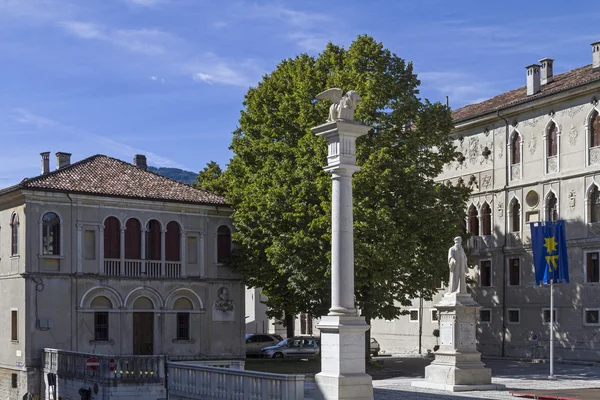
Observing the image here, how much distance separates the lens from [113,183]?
3950cm

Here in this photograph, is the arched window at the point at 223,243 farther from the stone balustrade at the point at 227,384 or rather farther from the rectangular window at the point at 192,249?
the stone balustrade at the point at 227,384

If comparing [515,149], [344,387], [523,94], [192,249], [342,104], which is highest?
[523,94]

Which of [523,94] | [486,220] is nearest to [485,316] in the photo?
[486,220]

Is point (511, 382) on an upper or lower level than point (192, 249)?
lower

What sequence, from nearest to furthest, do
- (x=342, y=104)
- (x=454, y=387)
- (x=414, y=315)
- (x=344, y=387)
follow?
1. (x=344, y=387)
2. (x=342, y=104)
3. (x=454, y=387)
4. (x=414, y=315)

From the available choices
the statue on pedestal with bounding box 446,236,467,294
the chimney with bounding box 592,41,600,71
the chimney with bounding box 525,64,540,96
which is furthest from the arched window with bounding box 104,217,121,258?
the chimney with bounding box 592,41,600,71

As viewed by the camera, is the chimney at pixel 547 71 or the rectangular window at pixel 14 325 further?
the chimney at pixel 547 71

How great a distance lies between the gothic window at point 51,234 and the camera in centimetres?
3675

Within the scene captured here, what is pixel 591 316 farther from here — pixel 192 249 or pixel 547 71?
pixel 192 249

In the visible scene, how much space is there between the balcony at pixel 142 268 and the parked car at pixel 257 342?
9.20 m

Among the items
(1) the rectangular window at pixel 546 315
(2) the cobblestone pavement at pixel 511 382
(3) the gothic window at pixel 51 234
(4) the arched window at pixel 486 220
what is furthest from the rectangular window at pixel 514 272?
(3) the gothic window at pixel 51 234

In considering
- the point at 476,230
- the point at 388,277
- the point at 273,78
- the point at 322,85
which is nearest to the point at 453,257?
the point at 388,277

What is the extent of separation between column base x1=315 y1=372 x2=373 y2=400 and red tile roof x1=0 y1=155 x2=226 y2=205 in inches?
813

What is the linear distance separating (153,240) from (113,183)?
3100 millimetres
